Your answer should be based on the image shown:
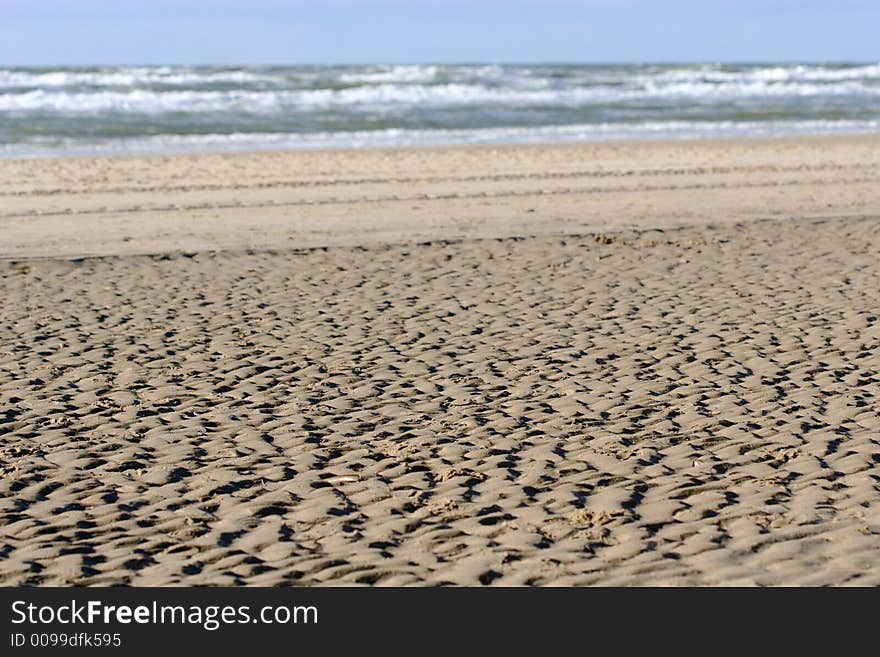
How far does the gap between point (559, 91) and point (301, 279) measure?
3747cm

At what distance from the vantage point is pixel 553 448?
6367 mm

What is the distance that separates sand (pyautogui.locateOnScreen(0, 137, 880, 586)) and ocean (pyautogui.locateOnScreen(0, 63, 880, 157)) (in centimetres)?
1359

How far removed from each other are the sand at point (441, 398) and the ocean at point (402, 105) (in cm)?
1359

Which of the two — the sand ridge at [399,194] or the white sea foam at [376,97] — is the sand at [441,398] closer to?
the sand ridge at [399,194]

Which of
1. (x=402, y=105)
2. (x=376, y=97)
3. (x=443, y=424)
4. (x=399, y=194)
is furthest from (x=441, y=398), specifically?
(x=376, y=97)

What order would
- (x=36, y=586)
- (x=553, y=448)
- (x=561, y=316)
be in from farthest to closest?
(x=561, y=316) < (x=553, y=448) < (x=36, y=586)

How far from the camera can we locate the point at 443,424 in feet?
22.4

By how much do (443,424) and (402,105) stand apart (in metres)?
34.7

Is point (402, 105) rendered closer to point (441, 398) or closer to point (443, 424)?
point (441, 398)

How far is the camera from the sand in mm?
5078

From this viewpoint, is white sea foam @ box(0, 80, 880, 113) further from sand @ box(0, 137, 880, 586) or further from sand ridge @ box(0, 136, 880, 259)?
sand @ box(0, 137, 880, 586)

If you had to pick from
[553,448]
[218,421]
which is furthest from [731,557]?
[218,421]

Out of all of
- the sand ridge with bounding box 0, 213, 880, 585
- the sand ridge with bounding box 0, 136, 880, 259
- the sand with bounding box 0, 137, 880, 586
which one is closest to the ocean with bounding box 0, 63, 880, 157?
the sand ridge with bounding box 0, 136, 880, 259

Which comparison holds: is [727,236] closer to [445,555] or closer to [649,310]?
[649,310]
